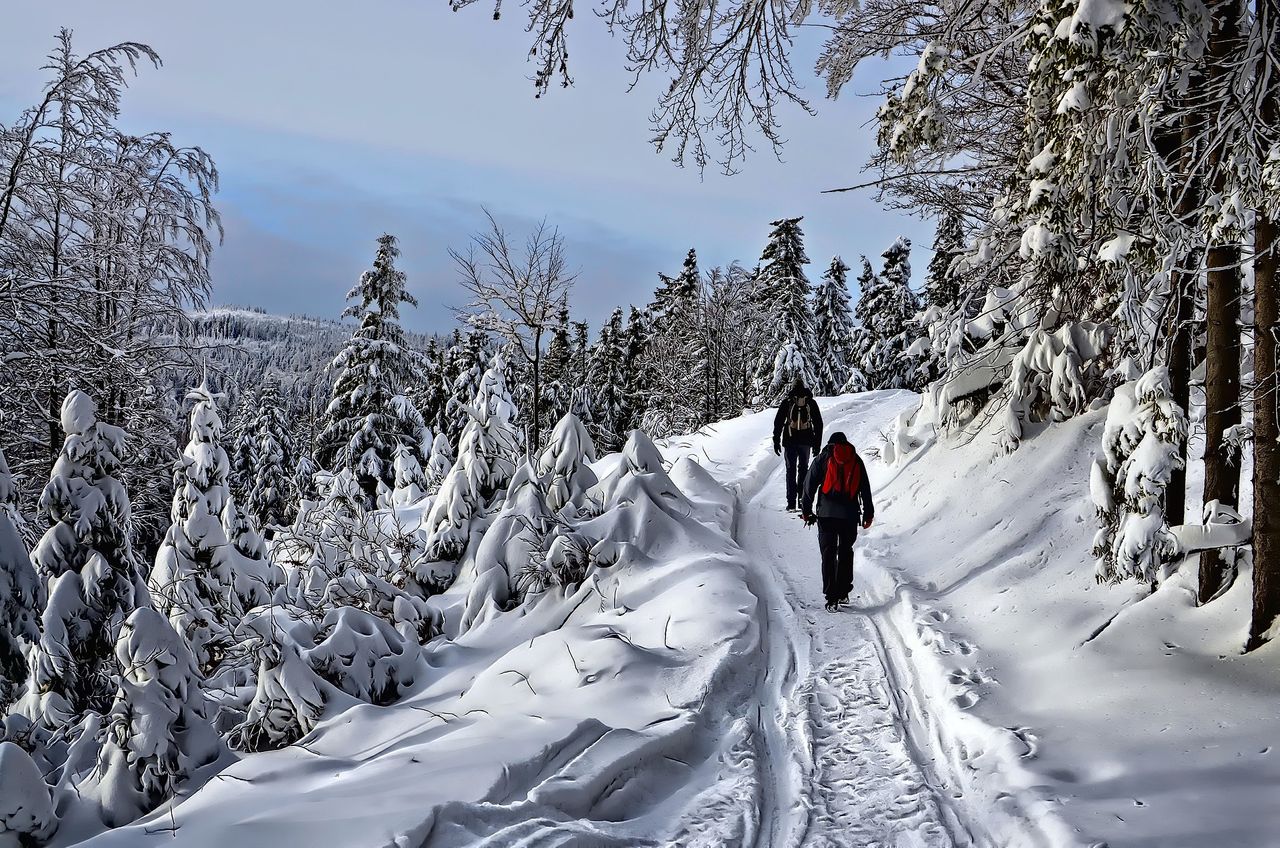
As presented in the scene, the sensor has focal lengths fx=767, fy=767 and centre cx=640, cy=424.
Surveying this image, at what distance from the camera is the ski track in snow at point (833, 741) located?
411cm

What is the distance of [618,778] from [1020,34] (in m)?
6.02

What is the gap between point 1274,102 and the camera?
4848 mm

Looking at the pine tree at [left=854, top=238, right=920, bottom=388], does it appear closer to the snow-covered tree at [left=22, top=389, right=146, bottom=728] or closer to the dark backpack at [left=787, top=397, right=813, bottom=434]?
the dark backpack at [left=787, top=397, right=813, bottom=434]

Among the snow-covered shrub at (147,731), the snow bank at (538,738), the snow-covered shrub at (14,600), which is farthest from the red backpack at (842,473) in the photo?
the snow-covered shrub at (14,600)

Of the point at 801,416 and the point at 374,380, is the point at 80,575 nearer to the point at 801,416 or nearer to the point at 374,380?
the point at 801,416

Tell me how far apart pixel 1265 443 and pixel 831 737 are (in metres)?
3.41

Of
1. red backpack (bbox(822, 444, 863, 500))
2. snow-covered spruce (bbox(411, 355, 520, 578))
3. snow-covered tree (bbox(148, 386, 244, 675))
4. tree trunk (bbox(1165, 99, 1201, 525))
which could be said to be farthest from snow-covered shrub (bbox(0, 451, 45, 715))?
tree trunk (bbox(1165, 99, 1201, 525))

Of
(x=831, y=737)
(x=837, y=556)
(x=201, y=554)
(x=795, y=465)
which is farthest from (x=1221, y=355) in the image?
(x=201, y=554)

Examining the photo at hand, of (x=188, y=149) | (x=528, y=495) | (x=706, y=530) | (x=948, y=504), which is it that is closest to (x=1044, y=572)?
(x=948, y=504)

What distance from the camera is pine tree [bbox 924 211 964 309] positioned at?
37.7ft

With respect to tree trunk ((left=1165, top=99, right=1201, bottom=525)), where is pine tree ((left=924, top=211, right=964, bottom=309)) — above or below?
above

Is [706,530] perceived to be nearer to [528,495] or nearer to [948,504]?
[528,495]

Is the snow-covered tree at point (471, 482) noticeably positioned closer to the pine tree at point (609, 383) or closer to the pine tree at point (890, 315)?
the pine tree at point (609, 383)

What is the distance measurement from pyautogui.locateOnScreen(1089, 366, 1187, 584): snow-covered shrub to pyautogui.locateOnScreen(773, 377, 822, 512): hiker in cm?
685
